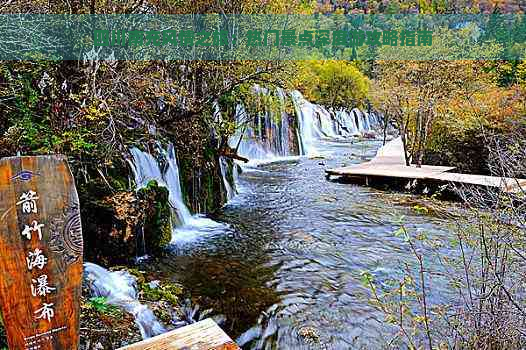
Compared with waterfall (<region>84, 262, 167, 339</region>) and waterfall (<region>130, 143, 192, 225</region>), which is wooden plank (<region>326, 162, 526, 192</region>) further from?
waterfall (<region>84, 262, 167, 339</region>)

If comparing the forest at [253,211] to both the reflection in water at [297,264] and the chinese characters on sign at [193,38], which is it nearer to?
the reflection in water at [297,264]

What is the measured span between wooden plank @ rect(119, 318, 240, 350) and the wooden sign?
1.76 feet

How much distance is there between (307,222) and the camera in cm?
840

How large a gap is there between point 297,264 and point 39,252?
15.4 ft

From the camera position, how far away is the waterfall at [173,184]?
6.83 metres

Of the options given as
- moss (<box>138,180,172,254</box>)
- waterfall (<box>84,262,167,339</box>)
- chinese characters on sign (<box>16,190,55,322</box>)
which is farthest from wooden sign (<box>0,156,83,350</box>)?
moss (<box>138,180,172,254</box>)

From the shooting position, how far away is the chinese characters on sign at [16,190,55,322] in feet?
6.02

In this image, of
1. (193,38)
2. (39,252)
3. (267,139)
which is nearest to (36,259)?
(39,252)

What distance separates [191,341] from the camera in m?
2.47

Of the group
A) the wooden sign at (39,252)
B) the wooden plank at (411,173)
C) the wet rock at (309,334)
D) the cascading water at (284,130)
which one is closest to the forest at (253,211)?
the wet rock at (309,334)

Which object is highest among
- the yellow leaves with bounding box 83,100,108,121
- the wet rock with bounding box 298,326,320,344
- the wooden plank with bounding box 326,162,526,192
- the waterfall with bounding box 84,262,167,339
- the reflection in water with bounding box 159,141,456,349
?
the yellow leaves with bounding box 83,100,108,121

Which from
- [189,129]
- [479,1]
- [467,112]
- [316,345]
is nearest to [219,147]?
[189,129]

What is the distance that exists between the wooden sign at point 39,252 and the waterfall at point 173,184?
4670 millimetres

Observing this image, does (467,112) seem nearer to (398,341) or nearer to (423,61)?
(423,61)
